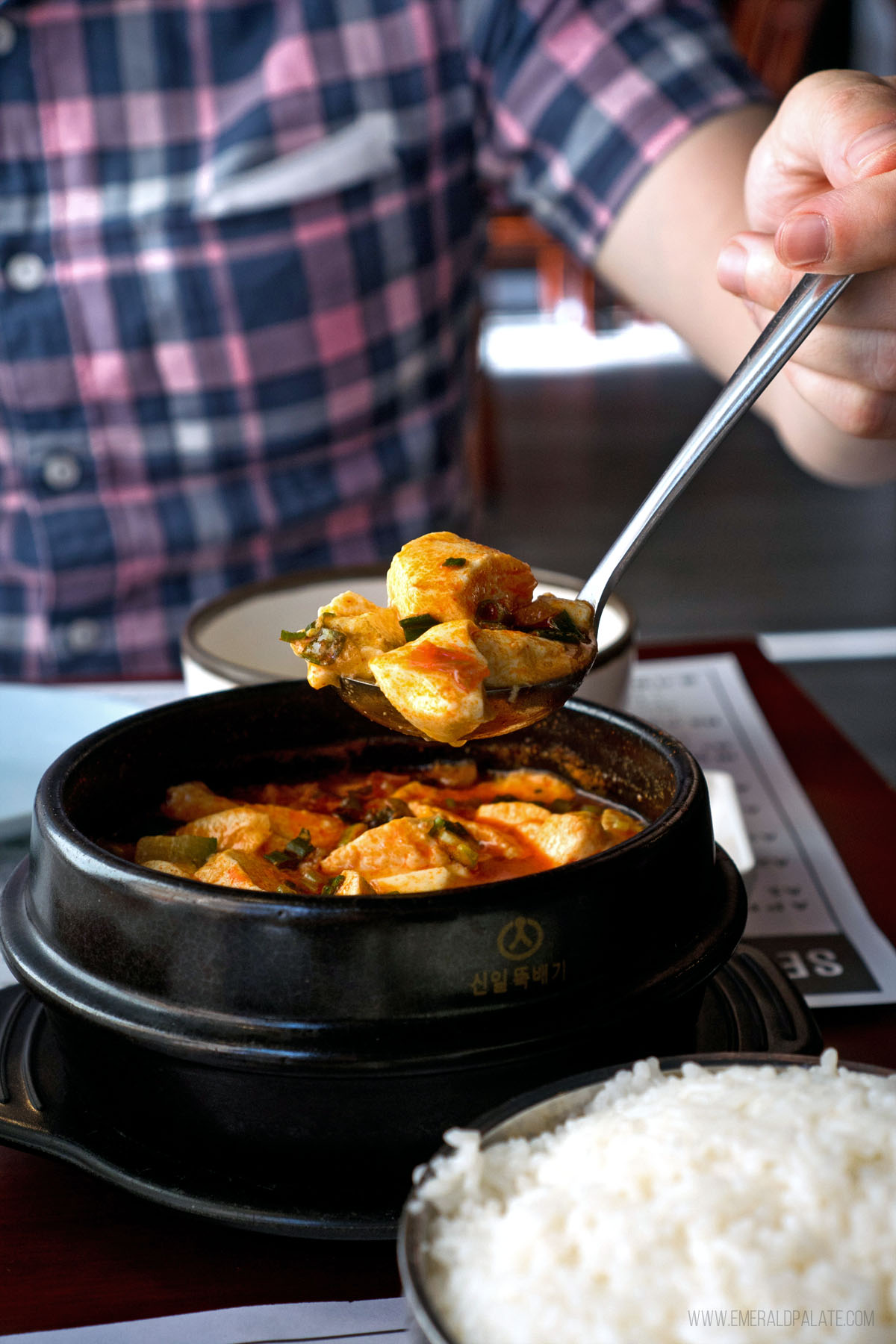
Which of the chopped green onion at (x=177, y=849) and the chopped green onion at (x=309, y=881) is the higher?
the chopped green onion at (x=177, y=849)

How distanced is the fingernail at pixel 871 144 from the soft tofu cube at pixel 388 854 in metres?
0.77

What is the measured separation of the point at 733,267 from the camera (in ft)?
4.43

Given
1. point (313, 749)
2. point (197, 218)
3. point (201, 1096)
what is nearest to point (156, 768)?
point (313, 749)

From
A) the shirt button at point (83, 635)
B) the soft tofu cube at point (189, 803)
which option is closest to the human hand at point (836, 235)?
the soft tofu cube at point (189, 803)

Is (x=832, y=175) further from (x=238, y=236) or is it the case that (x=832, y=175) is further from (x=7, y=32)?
(x=7, y=32)

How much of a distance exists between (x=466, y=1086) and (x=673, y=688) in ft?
4.09

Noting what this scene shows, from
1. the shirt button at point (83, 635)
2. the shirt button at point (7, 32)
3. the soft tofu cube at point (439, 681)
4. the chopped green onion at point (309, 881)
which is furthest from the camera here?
the shirt button at point (83, 635)

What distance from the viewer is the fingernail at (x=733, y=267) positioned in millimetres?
1345

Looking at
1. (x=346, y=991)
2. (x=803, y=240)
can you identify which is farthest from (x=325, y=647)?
(x=803, y=240)

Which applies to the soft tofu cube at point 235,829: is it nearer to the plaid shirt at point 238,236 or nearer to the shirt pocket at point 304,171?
the plaid shirt at point 238,236

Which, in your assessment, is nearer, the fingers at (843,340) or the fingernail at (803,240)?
the fingernail at (803,240)

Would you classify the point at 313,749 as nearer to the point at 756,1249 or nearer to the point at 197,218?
the point at 756,1249

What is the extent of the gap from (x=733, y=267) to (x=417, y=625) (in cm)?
60

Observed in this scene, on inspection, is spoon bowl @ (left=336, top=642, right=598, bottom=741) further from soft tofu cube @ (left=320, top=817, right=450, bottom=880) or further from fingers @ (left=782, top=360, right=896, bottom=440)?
fingers @ (left=782, top=360, right=896, bottom=440)
